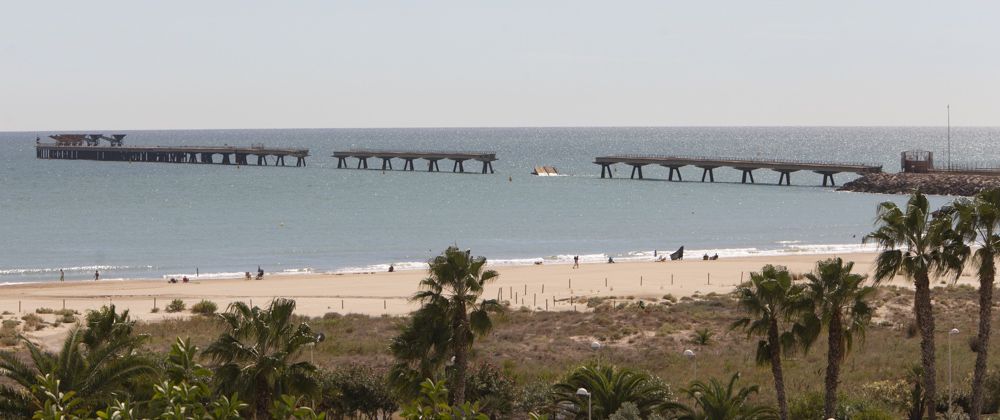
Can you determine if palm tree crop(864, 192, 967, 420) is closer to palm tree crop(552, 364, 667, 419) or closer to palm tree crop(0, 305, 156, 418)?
palm tree crop(552, 364, 667, 419)

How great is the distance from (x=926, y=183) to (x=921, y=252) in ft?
274

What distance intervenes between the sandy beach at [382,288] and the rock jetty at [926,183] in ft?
130

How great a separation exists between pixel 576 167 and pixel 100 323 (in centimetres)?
14666

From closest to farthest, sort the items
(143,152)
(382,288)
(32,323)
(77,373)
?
(77,373) → (32,323) → (382,288) → (143,152)

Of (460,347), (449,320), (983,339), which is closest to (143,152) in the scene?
(449,320)

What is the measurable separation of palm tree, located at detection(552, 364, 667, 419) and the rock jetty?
77.0m

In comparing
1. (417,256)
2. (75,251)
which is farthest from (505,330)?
(75,251)

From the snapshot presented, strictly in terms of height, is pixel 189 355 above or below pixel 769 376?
above

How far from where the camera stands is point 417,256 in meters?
68.6

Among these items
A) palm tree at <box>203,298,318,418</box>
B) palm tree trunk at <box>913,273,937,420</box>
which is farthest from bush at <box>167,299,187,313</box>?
palm tree trunk at <box>913,273,937,420</box>

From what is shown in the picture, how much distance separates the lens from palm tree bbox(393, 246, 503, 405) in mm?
23047

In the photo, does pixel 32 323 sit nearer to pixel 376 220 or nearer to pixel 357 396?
pixel 357 396

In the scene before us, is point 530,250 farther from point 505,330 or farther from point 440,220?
point 505,330

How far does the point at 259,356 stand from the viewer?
19609mm
